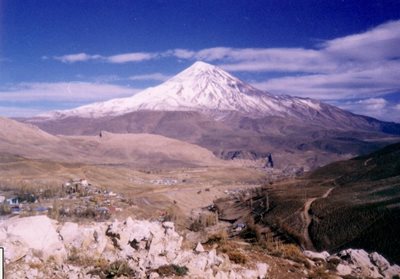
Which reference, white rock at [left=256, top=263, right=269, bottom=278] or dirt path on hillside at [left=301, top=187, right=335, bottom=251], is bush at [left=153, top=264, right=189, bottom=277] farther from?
dirt path on hillside at [left=301, top=187, right=335, bottom=251]

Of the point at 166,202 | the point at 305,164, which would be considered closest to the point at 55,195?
the point at 166,202

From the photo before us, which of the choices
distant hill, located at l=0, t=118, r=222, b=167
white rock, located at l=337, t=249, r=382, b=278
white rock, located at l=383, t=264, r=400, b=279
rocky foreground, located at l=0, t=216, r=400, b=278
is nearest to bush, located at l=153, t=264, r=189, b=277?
rocky foreground, located at l=0, t=216, r=400, b=278

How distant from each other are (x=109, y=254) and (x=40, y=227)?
5.00ft

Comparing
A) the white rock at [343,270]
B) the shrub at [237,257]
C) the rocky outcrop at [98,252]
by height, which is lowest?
the white rock at [343,270]

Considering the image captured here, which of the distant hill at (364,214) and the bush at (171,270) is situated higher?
the bush at (171,270)

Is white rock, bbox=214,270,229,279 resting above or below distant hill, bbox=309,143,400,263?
above

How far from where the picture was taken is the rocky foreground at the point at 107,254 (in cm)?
824

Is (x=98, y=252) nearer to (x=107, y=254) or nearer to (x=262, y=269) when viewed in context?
(x=107, y=254)

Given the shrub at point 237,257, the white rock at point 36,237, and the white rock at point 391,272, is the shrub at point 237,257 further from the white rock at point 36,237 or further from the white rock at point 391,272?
the white rock at point 391,272

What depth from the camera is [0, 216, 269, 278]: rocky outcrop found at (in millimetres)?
8242

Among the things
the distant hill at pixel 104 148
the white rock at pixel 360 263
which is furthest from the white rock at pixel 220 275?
the distant hill at pixel 104 148

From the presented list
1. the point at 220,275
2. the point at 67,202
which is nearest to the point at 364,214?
the point at 220,275

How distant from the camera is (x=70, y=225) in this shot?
9930mm

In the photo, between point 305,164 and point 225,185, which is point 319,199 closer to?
point 225,185
